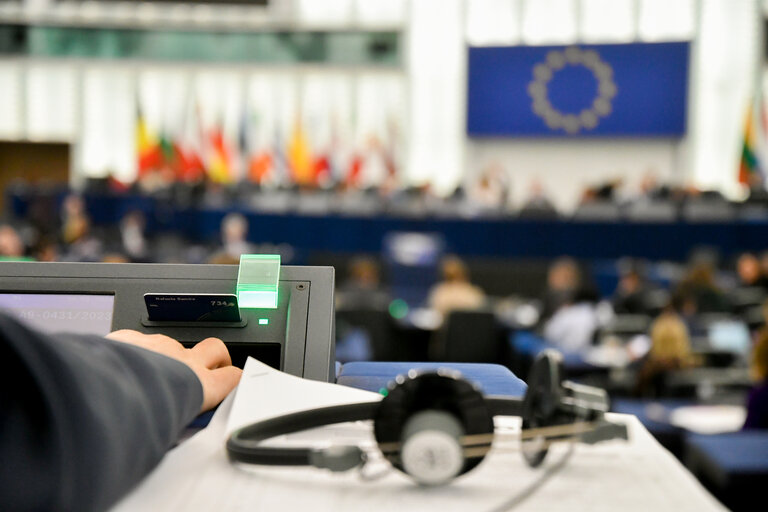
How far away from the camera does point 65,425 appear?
0.45 meters

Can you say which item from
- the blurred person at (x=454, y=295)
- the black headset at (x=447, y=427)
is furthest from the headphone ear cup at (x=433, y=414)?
the blurred person at (x=454, y=295)

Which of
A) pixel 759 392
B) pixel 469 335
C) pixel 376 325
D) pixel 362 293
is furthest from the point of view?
pixel 362 293

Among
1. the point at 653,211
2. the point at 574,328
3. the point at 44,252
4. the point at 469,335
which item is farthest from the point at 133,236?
the point at 653,211

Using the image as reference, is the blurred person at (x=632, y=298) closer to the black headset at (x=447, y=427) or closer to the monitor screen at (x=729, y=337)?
the monitor screen at (x=729, y=337)

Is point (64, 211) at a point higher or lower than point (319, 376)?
lower

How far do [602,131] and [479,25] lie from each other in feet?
11.3

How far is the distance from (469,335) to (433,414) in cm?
629

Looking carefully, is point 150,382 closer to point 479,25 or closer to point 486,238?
point 486,238

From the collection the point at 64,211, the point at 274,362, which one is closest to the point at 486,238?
the point at 64,211

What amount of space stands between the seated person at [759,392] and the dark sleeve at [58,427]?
3297 millimetres

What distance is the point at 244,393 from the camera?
0.69m

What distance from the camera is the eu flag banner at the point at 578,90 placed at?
45.1 ft

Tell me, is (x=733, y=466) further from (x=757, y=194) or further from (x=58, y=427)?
(x=757, y=194)

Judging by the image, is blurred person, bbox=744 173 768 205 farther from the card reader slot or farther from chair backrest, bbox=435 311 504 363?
the card reader slot
